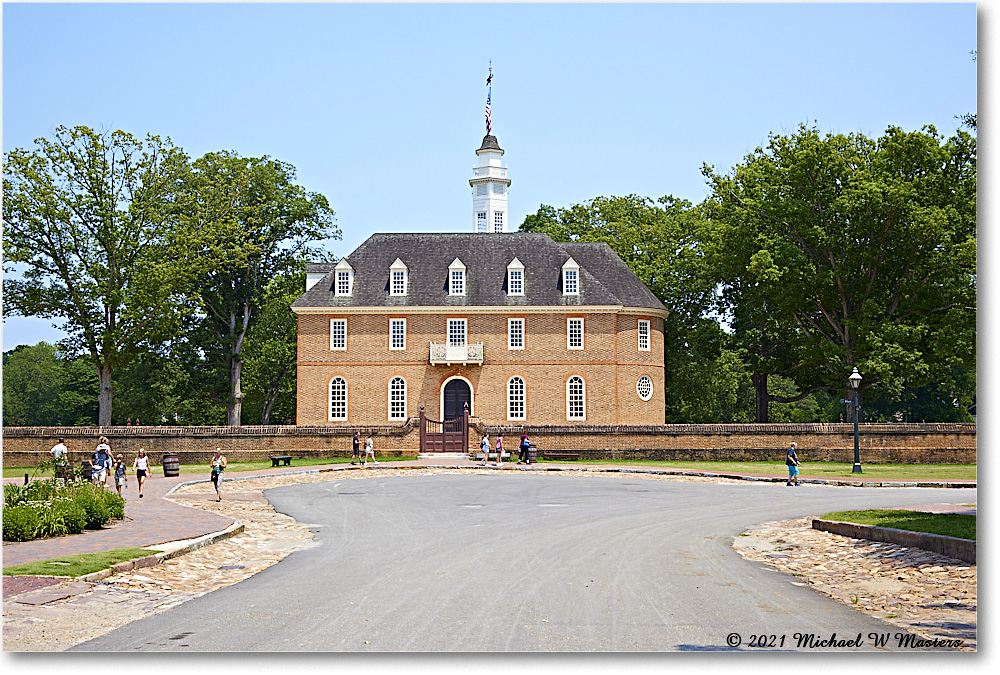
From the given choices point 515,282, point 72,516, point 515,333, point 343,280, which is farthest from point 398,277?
point 72,516

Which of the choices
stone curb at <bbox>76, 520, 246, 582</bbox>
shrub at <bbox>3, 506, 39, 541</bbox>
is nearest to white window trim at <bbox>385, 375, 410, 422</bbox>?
stone curb at <bbox>76, 520, 246, 582</bbox>

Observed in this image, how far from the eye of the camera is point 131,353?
52.9 meters

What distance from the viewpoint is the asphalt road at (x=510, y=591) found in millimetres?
9195

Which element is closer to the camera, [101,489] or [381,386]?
[101,489]

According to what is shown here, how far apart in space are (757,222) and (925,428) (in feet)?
48.3

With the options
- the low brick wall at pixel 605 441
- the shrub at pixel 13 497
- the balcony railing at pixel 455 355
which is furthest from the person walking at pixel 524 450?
the shrub at pixel 13 497

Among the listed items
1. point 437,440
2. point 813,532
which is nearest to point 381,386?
point 437,440

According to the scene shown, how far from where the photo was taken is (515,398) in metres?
54.2

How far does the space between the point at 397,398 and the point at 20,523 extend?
37.9 metres

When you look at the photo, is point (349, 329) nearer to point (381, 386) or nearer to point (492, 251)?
point (381, 386)

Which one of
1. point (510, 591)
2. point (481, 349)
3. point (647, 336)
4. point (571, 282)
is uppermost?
point (571, 282)

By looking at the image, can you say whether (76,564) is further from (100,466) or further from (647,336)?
(647,336)

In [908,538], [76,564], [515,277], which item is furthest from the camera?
[515,277]

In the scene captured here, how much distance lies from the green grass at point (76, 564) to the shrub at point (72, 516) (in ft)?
9.77
